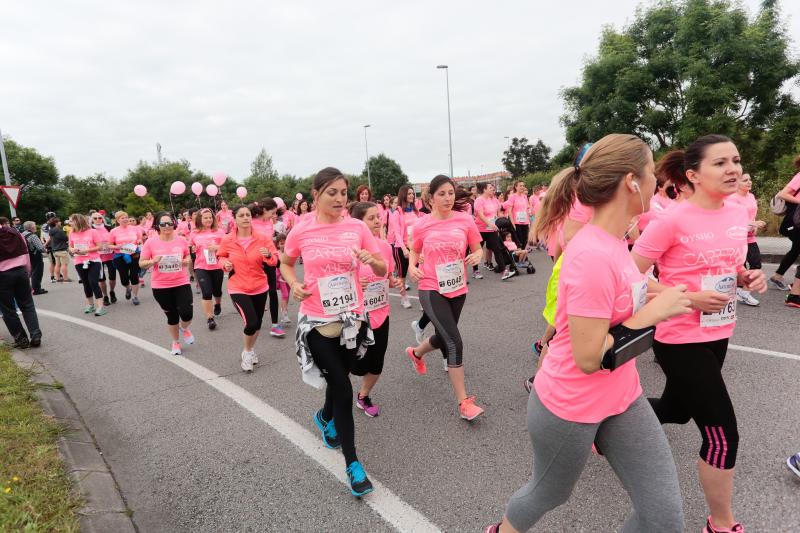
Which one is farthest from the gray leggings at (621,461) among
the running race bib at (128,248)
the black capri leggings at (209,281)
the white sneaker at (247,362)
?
the running race bib at (128,248)

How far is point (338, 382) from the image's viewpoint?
292cm

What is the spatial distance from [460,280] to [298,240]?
4.91 ft

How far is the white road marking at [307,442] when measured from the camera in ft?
8.43

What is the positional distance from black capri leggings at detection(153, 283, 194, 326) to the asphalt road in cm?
54

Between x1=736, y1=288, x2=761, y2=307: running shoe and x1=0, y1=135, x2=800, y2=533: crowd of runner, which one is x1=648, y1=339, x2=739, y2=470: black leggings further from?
x1=736, y1=288, x2=761, y2=307: running shoe

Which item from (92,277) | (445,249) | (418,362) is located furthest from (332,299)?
(92,277)

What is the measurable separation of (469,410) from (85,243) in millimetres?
9191

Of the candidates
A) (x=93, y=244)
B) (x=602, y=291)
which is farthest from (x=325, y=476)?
(x=93, y=244)

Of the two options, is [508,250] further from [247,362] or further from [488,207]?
[247,362]

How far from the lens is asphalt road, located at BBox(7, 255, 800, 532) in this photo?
261 cm

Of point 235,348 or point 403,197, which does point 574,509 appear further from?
point 403,197

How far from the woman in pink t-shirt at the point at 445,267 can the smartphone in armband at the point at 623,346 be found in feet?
7.16

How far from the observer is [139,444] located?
369cm

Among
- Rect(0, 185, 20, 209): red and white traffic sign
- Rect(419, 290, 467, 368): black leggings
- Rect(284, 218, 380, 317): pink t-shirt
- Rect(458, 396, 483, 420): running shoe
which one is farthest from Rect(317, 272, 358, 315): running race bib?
Rect(0, 185, 20, 209): red and white traffic sign
